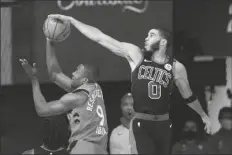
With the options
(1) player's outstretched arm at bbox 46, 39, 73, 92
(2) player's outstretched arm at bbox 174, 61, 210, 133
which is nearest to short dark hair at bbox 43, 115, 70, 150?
(1) player's outstretched arm at bbox 46, 39, 73, 92

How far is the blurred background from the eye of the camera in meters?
10.9

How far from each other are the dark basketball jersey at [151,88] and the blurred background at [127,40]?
2519mm

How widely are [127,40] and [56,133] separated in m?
2.21

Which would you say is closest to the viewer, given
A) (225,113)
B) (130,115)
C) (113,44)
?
(113,44)

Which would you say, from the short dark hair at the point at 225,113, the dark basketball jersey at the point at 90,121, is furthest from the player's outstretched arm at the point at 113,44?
the short dark hair at the point at 225,113

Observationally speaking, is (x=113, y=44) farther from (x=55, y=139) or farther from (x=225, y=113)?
(x=225, y=113)

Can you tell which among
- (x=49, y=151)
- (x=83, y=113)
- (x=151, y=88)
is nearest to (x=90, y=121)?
(x=83, y=113)

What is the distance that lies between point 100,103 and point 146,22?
2.98 m

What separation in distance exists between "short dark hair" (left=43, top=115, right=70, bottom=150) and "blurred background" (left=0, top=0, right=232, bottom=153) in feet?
4.55

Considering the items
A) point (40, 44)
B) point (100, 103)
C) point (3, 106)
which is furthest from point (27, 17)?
point (100, 103)

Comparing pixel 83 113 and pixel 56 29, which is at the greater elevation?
pixel 56 29

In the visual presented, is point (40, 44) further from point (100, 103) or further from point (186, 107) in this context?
point (100, 103)

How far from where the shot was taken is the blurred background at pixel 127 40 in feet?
35.8

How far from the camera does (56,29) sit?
9102 mm
